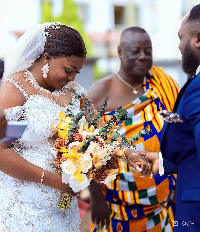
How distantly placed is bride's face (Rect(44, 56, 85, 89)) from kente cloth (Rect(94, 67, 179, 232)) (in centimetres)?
137

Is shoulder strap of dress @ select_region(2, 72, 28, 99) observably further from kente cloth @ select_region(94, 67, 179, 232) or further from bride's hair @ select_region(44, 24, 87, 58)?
kente cloth @ select_region(94, 67, 179, 232)

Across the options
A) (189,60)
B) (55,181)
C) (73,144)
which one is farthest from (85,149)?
(189,60)

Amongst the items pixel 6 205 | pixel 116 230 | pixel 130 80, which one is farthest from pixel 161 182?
pixel 6 205

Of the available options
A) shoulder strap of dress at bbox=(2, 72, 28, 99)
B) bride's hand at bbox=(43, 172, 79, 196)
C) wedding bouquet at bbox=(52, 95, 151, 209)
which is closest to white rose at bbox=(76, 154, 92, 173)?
wedding bouquet at bbox=(52, 95, 151, 209)

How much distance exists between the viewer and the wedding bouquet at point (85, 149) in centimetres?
307

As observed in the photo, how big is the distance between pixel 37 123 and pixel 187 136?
39.7 inches

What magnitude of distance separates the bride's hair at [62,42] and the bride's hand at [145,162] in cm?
77

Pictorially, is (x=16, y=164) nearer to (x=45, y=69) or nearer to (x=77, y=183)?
(x=77, y=183)

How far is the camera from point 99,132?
312 cm

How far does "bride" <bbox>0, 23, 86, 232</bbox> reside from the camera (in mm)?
3172

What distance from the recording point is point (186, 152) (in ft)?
9.04

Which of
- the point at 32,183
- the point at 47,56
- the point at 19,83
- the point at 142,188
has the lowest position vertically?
the point at 142,188

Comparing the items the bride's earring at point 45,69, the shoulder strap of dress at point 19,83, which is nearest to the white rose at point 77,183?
the shoulder strap of dress at point 19,83

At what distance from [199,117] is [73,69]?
3.64 feet
